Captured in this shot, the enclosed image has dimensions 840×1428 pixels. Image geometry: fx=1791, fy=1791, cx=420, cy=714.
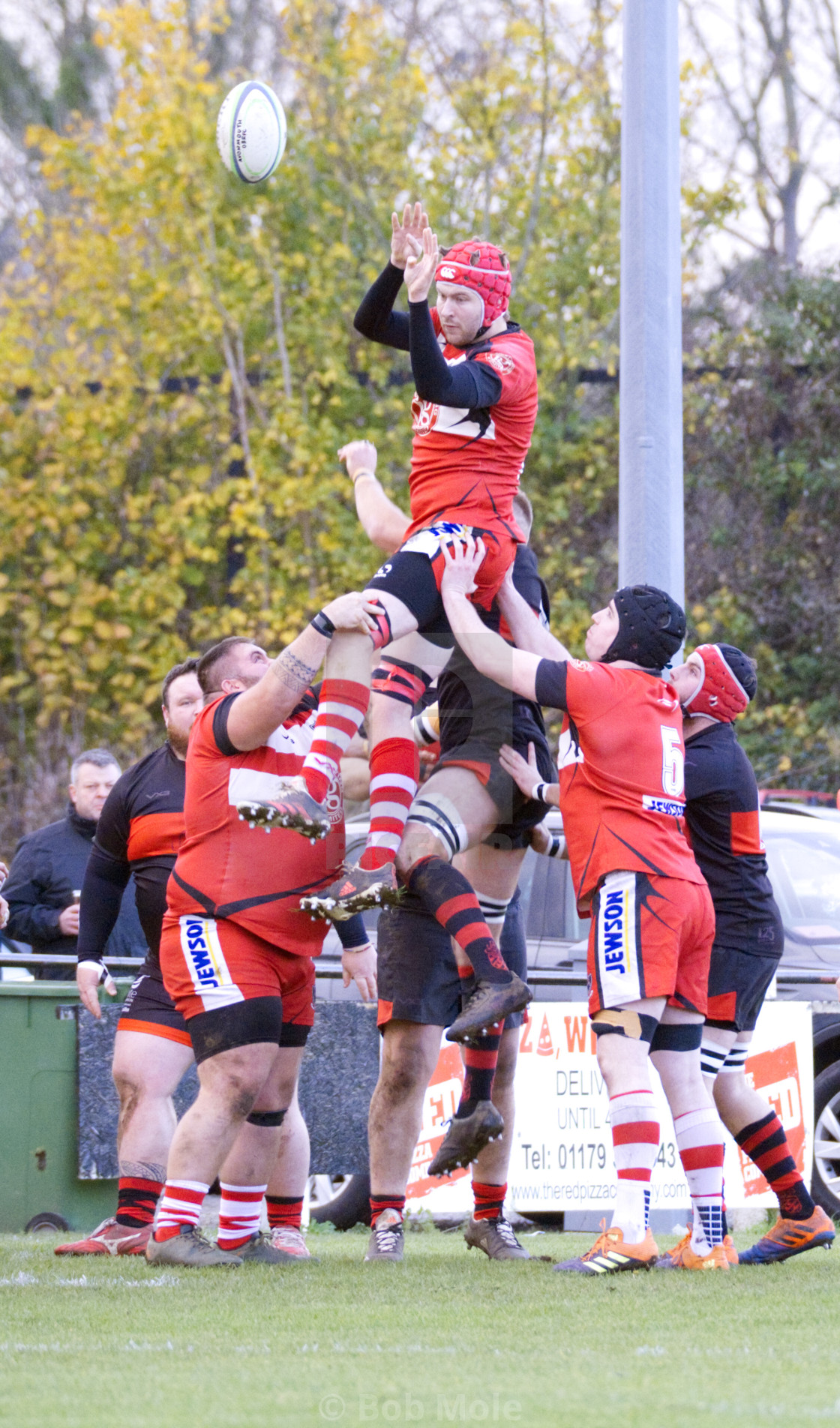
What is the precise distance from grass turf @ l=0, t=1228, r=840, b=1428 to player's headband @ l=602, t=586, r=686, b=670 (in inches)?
74.4

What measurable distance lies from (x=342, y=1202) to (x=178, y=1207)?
3.36 metres

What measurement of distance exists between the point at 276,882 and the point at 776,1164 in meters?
1.99

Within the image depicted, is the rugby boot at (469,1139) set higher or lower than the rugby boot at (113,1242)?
higher

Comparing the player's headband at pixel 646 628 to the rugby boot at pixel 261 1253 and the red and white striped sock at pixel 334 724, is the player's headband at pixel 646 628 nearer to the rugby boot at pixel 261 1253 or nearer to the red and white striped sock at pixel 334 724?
the red and white striped sock at pixel 334 724

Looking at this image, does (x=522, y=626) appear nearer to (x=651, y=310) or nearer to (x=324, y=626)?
(x=324, y=626)

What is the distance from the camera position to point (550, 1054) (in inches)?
328

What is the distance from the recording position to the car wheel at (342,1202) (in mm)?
8695

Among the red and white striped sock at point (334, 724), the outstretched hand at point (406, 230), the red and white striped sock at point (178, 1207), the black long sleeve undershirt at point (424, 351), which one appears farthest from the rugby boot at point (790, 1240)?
the outstretched hand at point (406, 230)

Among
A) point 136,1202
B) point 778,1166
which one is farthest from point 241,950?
point 778,1166

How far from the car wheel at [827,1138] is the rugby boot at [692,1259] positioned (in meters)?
2.76

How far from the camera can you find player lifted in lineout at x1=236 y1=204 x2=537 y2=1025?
5402 millimetres

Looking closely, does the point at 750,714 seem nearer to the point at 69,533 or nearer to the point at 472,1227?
the point at 69,533

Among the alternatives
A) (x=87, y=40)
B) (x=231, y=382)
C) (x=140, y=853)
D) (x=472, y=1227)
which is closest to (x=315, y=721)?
(x=140, y=853)

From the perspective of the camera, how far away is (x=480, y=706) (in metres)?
5.93
